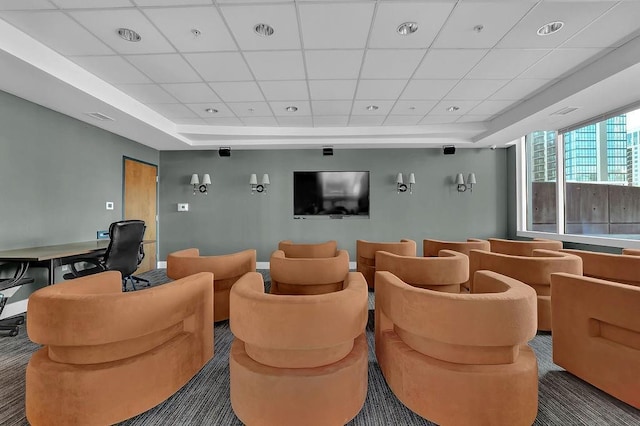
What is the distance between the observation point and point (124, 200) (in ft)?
18.3

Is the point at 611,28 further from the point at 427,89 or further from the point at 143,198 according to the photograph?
the point at 143,198

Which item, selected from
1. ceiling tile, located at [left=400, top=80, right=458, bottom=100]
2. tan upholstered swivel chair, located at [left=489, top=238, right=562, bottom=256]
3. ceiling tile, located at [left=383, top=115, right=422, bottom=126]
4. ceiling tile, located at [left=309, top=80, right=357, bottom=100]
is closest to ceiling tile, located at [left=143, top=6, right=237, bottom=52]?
ceiling tile, located at [left=309, top=80, right=357, bottom=100]

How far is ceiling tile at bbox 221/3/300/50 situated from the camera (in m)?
2.48

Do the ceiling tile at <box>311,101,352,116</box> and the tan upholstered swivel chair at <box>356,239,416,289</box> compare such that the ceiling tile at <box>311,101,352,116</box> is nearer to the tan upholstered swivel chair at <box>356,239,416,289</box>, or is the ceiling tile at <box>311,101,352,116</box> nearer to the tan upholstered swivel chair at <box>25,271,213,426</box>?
the tan upholstered swivel chair at <box>356,239,416,289</box>

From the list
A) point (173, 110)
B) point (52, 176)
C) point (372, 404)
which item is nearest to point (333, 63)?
point (173, 110)

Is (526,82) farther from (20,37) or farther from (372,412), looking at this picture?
(20,37)

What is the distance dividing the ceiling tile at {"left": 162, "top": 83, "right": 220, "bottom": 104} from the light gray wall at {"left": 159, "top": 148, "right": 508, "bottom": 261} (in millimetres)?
2401

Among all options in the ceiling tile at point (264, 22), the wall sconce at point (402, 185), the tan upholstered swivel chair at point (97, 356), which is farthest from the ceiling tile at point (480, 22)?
the wall sconce at point (402, 185)

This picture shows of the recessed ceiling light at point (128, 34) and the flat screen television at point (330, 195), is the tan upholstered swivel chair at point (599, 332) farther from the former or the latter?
the flat screen television at point (330, 195)

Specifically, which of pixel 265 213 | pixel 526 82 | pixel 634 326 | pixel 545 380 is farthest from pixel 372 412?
pixel 265 213

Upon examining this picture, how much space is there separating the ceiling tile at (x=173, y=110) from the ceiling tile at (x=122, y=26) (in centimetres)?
161

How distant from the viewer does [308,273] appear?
3.14 metres

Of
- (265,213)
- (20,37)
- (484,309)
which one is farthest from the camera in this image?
(265,213)

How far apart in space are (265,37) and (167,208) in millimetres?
5169
